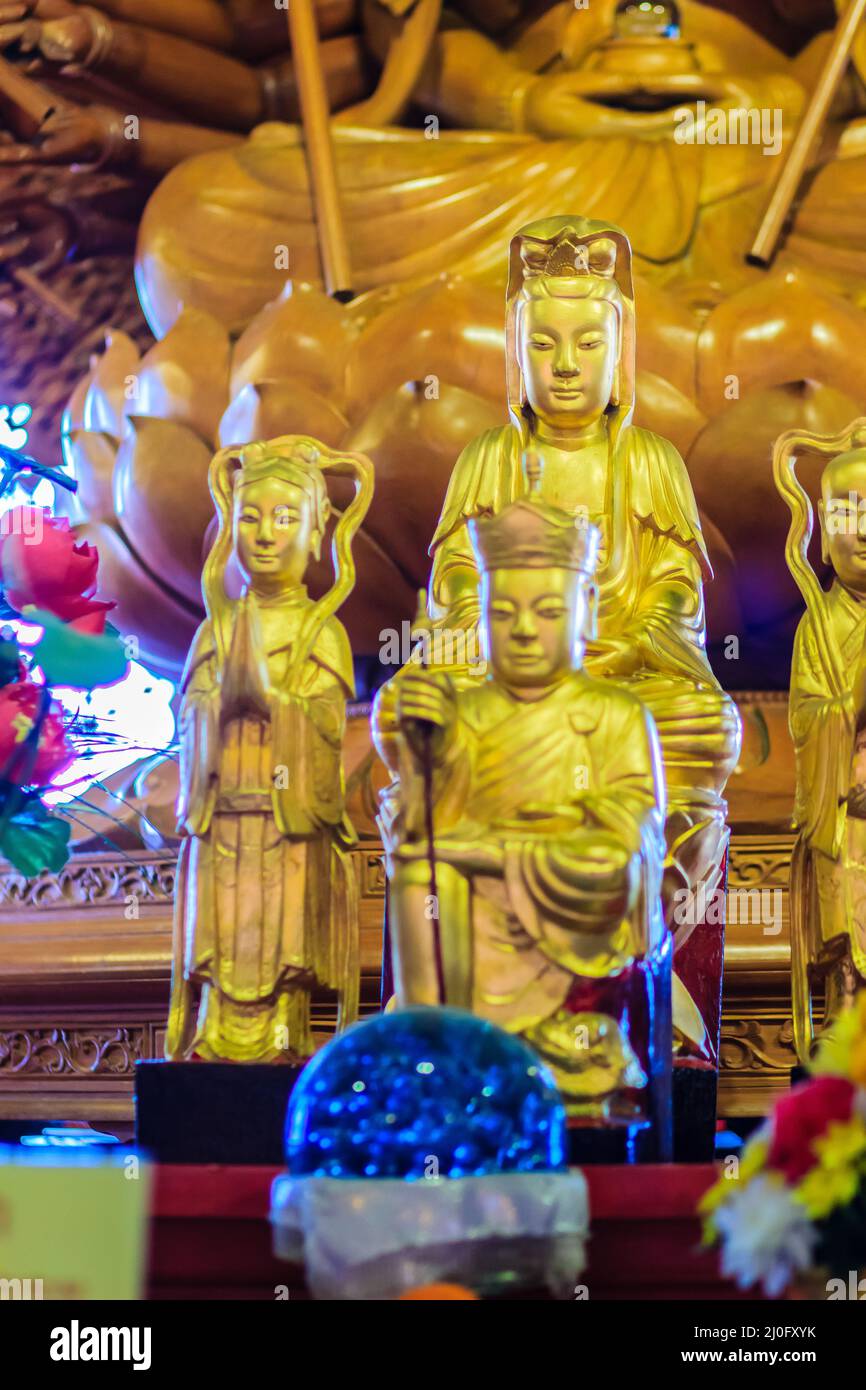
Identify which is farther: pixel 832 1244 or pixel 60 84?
pixel 60 84

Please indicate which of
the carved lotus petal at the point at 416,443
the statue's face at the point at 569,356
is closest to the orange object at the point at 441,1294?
the statue's face at the point at 569,356

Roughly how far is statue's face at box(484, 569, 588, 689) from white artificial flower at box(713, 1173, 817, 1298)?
116cm

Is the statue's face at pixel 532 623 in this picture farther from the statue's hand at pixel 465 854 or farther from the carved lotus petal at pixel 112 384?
the carved lotus petal at pixel 112 384

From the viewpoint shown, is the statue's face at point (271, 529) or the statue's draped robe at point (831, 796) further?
the statue's face at point (271, 529)

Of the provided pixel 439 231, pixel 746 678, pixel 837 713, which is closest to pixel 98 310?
pixel 439 231

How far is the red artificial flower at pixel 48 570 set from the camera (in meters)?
2.38

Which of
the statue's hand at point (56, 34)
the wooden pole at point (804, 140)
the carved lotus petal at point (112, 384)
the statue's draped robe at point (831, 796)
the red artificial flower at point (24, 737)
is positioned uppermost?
the statue's hand at point (56, 34)

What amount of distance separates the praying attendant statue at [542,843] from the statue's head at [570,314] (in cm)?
89

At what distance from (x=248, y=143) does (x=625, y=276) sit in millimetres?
2079

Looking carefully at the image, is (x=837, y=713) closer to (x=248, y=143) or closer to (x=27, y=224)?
(x=248, y=143)

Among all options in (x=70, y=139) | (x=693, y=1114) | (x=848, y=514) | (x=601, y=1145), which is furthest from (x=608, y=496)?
(x=70, y=139)

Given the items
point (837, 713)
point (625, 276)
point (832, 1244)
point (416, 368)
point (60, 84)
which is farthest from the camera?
point (60, 84)

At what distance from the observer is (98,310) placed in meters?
6.11

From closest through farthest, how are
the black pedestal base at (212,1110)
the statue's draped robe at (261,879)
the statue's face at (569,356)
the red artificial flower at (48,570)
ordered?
the red artificial flower at (48,570)
the black pedestal base at (212,1110)
the statue's draped robe at (261,879)
the statue's face at (569,356)
